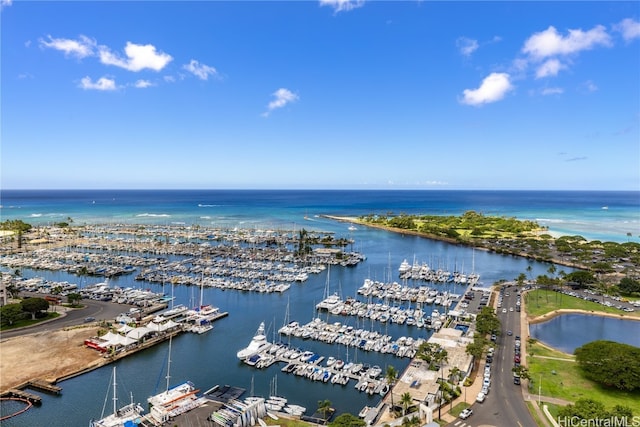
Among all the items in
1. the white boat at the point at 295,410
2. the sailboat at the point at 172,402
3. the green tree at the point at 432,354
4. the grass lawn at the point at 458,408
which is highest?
the green tree at the point at 432,354

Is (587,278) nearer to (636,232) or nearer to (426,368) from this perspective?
(426,368)

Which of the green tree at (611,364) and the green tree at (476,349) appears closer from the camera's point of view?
the green tree at (611,364)

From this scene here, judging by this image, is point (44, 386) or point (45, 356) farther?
point (45, 356)

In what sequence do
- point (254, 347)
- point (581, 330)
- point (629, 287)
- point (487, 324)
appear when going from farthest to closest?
point (629, 287)
point (581, 330)
point (487, 324)
point (254, 347)

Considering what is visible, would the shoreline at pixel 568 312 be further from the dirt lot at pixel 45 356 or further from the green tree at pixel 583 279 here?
the dirt lot at pixel 45 356

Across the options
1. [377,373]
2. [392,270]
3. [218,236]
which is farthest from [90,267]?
A: [377,373]

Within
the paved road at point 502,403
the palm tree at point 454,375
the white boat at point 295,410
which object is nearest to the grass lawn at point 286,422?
the white boat at point 295,410

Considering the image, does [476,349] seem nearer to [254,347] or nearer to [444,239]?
[254,347]

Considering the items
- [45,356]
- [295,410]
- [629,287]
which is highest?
[629,287]

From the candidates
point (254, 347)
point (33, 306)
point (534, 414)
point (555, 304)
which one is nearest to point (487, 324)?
point (534, 414)
